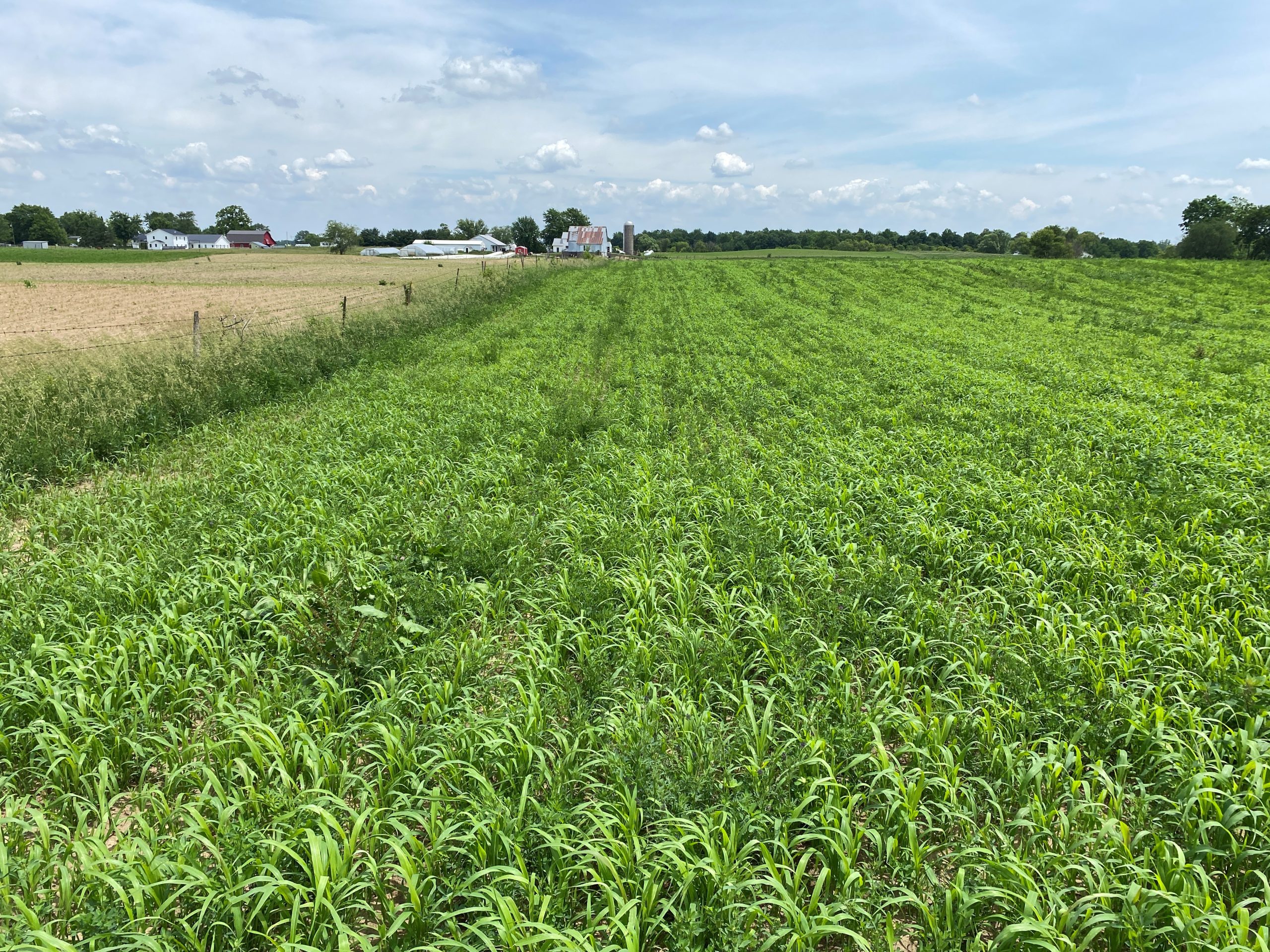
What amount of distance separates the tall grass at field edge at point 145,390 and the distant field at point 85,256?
65.8m

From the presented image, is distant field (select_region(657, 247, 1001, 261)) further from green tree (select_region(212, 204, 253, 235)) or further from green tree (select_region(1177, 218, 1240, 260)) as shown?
green tree (select_region(212, 204, 253, 235))

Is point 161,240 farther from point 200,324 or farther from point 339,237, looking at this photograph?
point 200,324

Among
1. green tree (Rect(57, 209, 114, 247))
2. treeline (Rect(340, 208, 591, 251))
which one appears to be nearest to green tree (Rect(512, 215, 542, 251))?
treeline (Rect(340, 208, 591, 251))

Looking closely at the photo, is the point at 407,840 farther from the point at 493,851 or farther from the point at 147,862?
the point at 147,862

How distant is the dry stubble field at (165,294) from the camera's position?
66.4 feet

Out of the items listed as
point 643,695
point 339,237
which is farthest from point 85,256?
point 643,695

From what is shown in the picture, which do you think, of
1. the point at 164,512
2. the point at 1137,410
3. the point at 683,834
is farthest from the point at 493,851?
the point at 1137,410

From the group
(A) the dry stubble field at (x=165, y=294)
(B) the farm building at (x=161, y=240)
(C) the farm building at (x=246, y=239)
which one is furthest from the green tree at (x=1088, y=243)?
(B) the farm building at (x=161, y=240)

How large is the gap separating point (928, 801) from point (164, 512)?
747 centimetres

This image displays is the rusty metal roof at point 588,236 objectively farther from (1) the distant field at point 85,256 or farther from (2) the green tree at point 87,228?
(2) the green tree at point 87,228

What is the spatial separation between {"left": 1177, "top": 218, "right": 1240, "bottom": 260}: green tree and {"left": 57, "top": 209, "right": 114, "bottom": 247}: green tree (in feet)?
509

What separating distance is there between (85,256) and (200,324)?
247 ft

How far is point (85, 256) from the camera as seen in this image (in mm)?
70312

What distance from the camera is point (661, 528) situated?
6.64 metres
